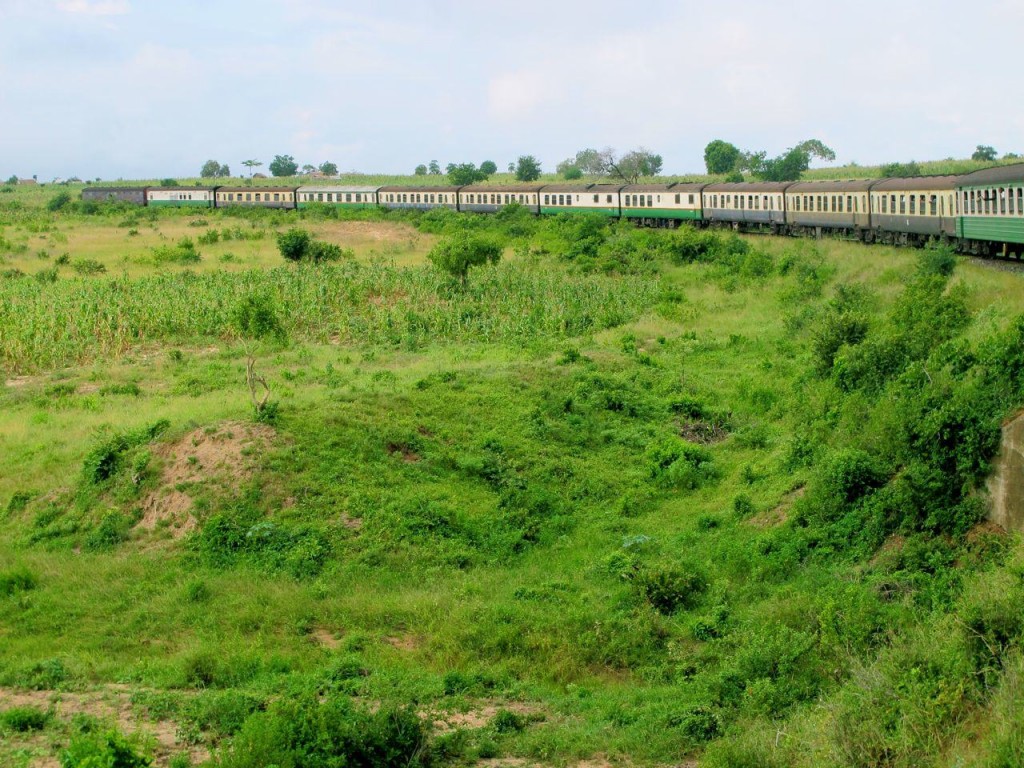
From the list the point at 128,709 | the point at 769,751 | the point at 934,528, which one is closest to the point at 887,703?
the point at 769,751

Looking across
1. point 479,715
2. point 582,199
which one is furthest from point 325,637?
point 582,199

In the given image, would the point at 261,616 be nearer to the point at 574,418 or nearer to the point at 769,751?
the point at 769,751

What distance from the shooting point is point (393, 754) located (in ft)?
31.0

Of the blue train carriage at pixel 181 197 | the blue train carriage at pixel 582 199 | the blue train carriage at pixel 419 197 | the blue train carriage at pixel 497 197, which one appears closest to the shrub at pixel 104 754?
the blue train carriage at pixel 582 199

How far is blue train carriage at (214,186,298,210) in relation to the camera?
74750mm

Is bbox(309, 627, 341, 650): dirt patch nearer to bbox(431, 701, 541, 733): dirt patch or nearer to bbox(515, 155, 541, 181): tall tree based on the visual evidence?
bbox(431, 701, 541, 733): dirt patch

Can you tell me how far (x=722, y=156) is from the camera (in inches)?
4156

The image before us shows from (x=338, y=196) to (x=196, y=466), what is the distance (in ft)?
192

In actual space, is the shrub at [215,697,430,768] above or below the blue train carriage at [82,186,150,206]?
below

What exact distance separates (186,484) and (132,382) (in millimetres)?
9424

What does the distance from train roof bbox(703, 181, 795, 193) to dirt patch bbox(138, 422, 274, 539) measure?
107ft

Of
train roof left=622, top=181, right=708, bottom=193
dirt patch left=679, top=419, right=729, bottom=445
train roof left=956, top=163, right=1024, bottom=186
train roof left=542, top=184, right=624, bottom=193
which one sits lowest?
dirt patch left=679, top=419, right=729, bottom=445

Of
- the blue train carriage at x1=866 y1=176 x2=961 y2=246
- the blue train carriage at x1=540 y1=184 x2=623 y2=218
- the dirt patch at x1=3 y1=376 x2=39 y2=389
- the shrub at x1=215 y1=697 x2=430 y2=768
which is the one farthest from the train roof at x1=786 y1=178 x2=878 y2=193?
the shrub at x1=215 y1=697 x2=430 y2=768

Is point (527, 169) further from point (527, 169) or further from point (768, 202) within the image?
point (768, 202)
